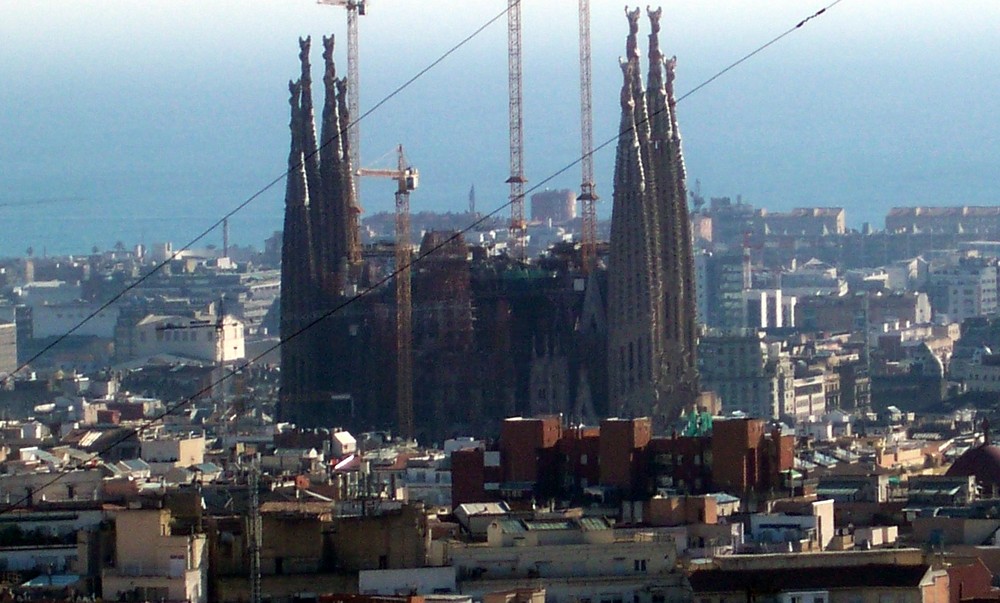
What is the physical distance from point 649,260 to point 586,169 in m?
16.0

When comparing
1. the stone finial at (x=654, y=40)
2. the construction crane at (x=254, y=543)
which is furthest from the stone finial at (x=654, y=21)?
the construction crane at (x=254, y=543)

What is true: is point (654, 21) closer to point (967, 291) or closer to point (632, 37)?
point (632, 37)

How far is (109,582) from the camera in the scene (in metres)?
38.5

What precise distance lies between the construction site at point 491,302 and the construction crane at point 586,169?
79 millimetres

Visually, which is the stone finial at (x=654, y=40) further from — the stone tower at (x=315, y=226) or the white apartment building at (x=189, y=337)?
the white apartment building at (x=189, y=337)

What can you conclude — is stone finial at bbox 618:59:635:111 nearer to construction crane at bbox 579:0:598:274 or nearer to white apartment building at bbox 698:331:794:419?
construction crane at bbox 579:0:598:274

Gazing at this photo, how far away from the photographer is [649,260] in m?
97.7

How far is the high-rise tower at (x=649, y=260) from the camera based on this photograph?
9706cm

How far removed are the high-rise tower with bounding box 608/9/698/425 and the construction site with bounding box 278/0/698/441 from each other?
0.05 metres

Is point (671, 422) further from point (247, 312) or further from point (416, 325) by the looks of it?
point (247, 312)

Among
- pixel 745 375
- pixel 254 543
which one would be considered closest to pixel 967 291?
pixel 745 375

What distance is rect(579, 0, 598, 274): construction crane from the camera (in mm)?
103250

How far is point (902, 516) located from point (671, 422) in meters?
40.5

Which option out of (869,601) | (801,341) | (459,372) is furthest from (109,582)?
(801,341)
